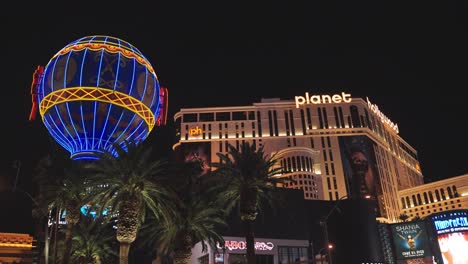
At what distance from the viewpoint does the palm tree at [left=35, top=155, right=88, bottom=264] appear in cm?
3316

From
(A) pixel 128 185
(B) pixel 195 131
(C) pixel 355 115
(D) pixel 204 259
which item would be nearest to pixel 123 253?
(A) pixel 128 185

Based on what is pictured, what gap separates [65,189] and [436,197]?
13954 centimetres

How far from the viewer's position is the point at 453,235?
215 feet

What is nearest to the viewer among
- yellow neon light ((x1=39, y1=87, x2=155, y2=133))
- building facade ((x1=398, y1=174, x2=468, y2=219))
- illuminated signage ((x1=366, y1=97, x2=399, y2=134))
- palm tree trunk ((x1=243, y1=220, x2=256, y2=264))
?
palm tree trunk ((x1=243, y1=220, x2=256, y2=264))

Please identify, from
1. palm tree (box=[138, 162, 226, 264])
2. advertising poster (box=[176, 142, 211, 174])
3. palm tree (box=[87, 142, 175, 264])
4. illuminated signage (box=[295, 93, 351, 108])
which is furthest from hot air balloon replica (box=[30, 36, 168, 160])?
illuminated signage (box=[295, 93, 351, 108])

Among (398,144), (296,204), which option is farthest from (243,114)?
(296,204)

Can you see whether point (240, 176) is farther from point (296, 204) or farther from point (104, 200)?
point (296, 204)

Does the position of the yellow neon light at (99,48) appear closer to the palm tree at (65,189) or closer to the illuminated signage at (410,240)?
the palm tree at (65,189)

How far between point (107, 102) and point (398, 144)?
515 ft

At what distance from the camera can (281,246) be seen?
5578cm

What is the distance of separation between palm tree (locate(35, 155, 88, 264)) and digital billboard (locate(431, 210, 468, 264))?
191 ft

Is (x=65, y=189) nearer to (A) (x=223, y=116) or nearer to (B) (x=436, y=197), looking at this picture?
(A) (x=223, y=116)

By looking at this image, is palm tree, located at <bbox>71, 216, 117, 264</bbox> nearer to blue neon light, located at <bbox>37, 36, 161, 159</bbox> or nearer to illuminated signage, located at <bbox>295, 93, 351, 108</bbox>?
blue neon light, located at <bbox>37, 36, 161, 159</bbox>

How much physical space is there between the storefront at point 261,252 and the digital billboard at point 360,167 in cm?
7430
